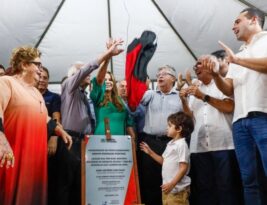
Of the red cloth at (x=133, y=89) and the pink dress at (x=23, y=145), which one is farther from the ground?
the red cloth at (x=133, y=89)

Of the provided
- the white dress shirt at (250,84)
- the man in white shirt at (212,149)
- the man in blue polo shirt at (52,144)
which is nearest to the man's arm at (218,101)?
the man in white shirt at (212,149)

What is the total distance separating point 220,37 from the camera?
541cm

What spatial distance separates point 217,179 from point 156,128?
75 cm

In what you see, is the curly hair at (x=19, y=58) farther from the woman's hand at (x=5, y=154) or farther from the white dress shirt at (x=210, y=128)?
the white dress shirt at (x=210, y=128)

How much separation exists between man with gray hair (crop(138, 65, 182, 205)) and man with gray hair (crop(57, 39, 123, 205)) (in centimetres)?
58

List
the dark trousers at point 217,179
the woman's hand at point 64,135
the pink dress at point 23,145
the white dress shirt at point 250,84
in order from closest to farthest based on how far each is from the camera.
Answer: the pink dress at point 23,145, the white dress shirt at point 250,84, the woman's hand at point 64,135, the dark trousers at point 217,179

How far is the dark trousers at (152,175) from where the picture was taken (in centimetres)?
371

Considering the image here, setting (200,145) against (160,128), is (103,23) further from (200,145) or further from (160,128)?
(200,145)

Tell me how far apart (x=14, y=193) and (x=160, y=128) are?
1622mm

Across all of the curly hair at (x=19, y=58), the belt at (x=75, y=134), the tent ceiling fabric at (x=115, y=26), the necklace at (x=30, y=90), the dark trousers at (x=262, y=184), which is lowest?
the dark trousers at (x=262, y=184)

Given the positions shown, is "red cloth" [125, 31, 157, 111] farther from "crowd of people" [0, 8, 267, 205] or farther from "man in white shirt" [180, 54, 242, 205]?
"man in white shirt" [180, 54, 242, 205]

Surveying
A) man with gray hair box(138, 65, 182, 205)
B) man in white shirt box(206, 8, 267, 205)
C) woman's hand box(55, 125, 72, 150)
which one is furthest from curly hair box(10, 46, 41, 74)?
man with gray hair box(138, 65, 182, 205)

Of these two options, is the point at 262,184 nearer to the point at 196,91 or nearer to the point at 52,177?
the point at 196,91

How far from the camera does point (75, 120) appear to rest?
11.3 feet
